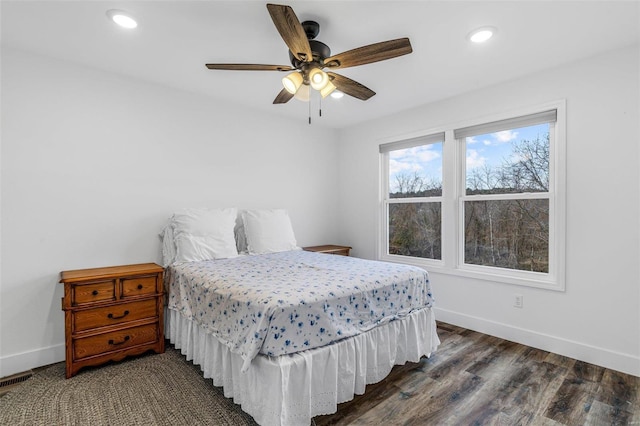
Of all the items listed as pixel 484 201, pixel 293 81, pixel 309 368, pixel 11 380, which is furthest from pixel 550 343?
pixel 11 380

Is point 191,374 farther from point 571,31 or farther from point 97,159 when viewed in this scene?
point 571,31

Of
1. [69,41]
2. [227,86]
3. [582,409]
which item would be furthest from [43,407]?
[582,409]

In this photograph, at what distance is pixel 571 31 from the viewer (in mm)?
2154

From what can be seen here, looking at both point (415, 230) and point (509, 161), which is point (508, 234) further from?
point (415, 230)

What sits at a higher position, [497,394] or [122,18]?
[122,18]

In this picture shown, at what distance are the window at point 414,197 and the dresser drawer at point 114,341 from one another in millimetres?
2852

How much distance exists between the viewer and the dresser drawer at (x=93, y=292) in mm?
2270

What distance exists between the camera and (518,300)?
2910 mm

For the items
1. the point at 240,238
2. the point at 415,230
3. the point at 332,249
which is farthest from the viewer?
the point at 332,249

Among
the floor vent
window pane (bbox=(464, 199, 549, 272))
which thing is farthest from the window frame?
the floor vent

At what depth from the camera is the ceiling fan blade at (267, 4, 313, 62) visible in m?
1.54

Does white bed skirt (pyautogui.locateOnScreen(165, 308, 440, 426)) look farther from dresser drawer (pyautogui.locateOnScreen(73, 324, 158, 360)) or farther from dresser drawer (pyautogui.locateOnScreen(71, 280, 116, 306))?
dresser drawer (pyautogui.locateOnScreen(71, 280, 116, 306))

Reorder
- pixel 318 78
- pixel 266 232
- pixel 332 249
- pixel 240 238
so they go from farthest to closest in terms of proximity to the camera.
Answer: pixel 332 249 < pixel 240 238 < pixel 266 232 < pixel 318 78

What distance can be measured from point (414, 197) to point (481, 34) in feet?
6.71
